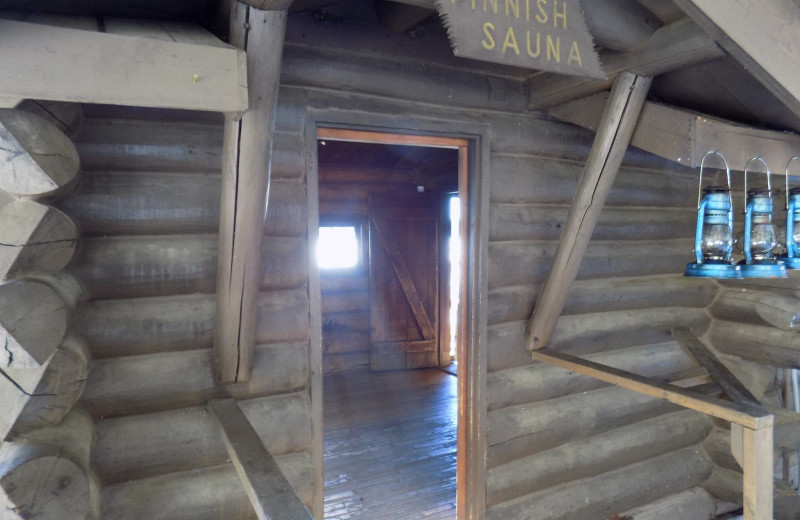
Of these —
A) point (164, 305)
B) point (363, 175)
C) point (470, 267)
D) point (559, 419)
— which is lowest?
point (559, 419)

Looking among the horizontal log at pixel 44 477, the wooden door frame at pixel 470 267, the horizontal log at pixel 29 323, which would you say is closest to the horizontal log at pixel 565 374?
the wooden door frame at pixel 470 267

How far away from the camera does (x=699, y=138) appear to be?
103 inches

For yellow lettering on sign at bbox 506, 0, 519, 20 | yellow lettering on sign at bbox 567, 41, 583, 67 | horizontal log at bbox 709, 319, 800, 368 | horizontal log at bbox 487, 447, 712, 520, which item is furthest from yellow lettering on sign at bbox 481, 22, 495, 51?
horizontal log at bbox 709, 319, 800, 368

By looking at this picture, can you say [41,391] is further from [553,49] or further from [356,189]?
[356,189]

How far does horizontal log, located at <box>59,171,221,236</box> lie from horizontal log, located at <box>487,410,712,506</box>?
2514 millimetres

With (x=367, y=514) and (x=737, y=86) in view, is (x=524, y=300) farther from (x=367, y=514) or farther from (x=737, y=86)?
(x=367, y=514)

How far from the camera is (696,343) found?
399 centimetres

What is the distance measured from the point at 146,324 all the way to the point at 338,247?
18.2 feet

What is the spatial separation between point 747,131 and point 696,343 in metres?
1.90

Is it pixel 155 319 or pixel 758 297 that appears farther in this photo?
pixel 758 297

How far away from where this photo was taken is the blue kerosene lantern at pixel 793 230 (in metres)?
2.53

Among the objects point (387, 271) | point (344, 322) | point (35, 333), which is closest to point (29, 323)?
point (35, 333)

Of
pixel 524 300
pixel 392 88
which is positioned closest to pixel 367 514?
pixel 524 300

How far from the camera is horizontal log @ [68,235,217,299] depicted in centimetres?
231
